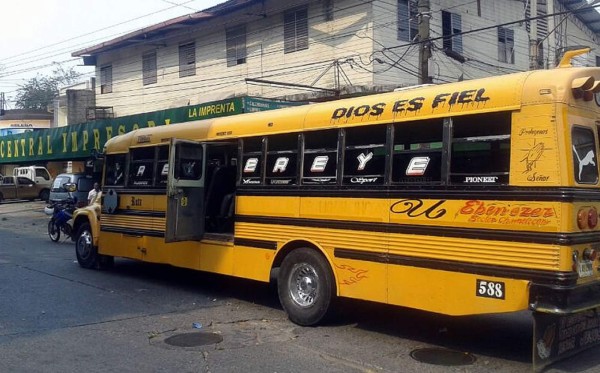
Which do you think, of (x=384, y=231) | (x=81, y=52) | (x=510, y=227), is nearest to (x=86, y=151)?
(x=81, y=52)

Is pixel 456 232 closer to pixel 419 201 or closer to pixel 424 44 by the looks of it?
pixel 419 201

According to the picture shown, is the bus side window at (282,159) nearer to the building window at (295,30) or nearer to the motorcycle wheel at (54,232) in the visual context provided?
the motorcycle wheel at (54,232)

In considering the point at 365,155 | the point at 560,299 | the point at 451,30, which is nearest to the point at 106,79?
the point at 451,30

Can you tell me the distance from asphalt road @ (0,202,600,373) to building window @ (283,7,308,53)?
38.1 ft

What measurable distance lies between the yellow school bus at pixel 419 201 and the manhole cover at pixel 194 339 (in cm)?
113

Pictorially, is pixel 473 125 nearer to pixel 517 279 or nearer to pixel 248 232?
pixel 517 279

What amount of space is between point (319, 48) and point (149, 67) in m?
10.2

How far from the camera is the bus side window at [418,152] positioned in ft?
21.0

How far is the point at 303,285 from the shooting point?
25.5 feet

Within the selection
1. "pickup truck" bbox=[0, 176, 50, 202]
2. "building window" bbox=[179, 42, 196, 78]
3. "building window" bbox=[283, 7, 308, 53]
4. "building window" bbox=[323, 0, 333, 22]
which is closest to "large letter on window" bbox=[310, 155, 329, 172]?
"building window" bbox=[323, 0, 333, 22]

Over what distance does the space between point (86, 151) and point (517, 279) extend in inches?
788

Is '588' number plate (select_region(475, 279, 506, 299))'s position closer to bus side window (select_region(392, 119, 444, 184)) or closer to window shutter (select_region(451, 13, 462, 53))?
bus side window (select_region(392, 119, 444, 184))

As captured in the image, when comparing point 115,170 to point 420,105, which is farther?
point 115,170

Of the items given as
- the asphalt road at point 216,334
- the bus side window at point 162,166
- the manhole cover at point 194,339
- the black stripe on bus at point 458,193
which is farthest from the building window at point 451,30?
the manhole cover at point 194,339
